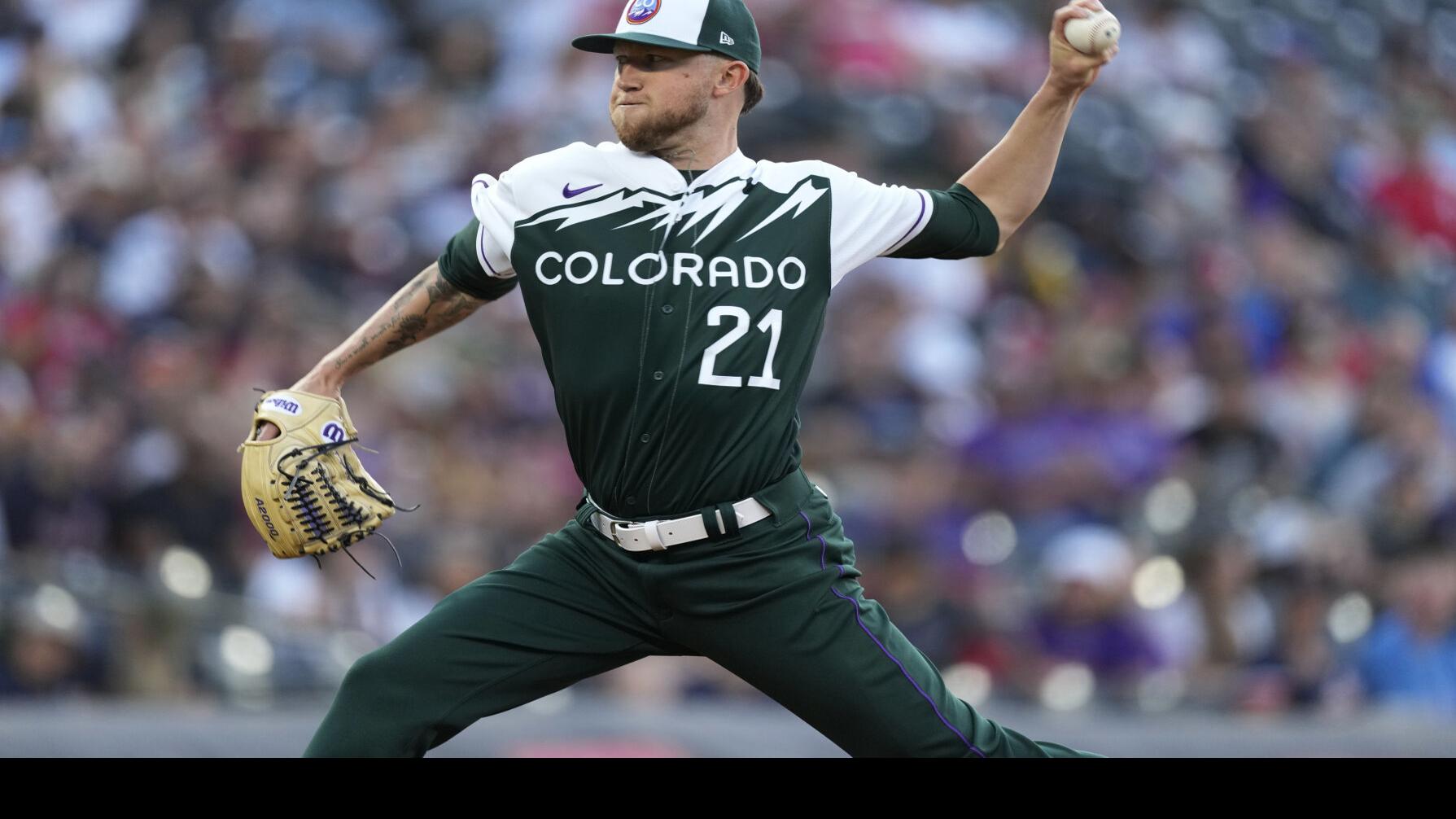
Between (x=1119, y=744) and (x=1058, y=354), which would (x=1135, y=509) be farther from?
(x=1119, y=744)

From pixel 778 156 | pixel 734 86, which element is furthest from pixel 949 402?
pixel 734 86

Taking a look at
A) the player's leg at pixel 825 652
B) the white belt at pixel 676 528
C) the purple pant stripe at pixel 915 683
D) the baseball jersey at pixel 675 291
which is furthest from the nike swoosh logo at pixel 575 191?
the purple pant stripe at pixel 915 683

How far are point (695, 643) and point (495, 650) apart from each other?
1.42 ft

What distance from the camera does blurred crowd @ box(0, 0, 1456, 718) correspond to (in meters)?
7.43

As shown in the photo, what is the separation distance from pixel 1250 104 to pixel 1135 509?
176 inches

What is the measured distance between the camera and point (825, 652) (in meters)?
3.70

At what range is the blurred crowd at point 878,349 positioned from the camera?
293 inches

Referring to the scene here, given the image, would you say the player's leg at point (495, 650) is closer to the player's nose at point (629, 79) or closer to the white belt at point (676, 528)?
the white belt at point (676, 528)

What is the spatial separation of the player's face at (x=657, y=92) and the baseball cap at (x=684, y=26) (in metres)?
0.04

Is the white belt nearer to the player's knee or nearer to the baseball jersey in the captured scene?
the baseball jersey

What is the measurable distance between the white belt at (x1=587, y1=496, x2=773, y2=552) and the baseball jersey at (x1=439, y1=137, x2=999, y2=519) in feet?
0.11

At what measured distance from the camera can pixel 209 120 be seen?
32.3 feet

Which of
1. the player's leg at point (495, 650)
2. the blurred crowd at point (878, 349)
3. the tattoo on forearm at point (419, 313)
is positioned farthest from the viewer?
the blurred crowd at point (878, 349)

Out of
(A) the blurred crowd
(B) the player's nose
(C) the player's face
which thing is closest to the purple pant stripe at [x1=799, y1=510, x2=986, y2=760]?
(C) the player's face
